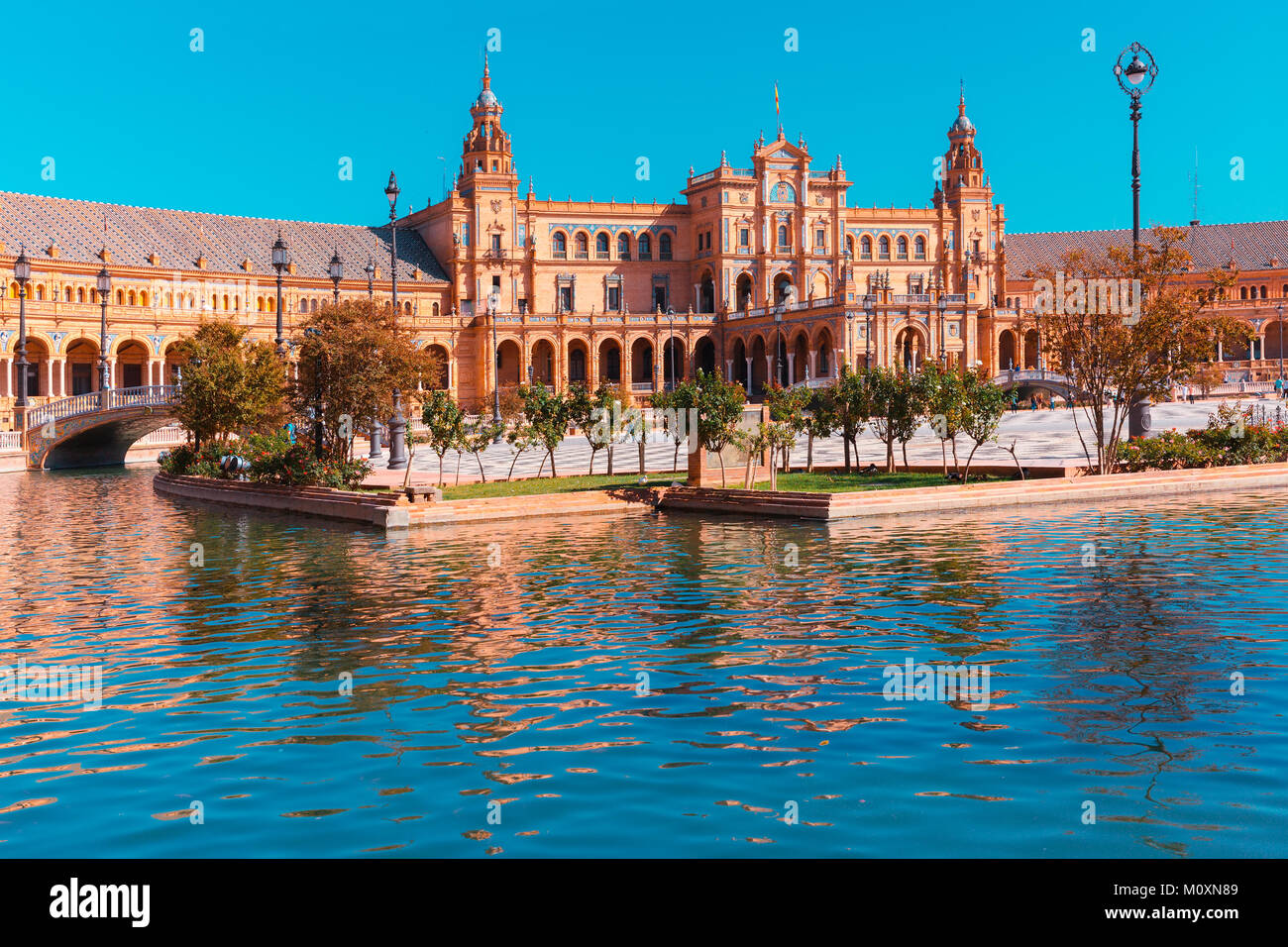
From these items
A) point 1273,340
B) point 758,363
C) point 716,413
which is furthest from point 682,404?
point 1273,340

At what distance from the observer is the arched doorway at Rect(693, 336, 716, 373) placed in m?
96.1

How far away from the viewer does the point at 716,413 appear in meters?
30.3

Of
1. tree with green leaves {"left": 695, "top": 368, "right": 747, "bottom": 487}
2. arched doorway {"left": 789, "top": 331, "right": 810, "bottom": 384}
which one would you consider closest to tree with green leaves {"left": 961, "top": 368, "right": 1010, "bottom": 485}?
tree with green leaves {"left": 695, "top": 368, "right": 747, "bottom": 487}

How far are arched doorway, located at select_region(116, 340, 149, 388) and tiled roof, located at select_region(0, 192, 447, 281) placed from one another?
18.6 feet

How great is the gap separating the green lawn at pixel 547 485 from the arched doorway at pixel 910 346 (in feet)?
171

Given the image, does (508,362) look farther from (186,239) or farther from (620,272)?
(186,239)

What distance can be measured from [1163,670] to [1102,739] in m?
2.57

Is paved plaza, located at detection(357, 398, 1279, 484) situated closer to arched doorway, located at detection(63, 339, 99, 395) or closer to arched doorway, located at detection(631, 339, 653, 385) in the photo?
arched doorway, located at detection(63, 339, 99, 395)

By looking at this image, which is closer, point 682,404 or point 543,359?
point 682,404

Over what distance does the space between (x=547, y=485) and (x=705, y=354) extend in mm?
65877

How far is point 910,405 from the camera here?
33.2 metres

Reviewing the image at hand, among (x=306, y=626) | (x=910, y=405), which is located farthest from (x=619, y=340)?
(x=306, y=626)

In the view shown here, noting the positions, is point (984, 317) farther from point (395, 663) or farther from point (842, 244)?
point (395, 663)

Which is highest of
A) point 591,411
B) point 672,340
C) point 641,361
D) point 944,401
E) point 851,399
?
point 672,340
